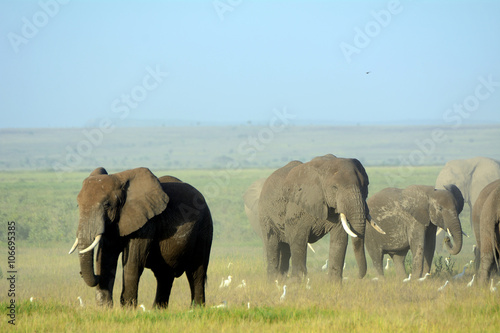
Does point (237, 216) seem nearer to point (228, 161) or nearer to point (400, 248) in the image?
point (400, 248)

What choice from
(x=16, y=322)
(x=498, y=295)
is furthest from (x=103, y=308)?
(x=498, y=295)

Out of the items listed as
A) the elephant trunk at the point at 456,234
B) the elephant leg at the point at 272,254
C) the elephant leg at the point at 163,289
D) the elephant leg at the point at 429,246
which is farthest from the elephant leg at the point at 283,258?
the elephant leg at the point at 163,289

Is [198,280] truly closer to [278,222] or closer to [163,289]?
[163,289]

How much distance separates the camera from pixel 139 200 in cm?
1061

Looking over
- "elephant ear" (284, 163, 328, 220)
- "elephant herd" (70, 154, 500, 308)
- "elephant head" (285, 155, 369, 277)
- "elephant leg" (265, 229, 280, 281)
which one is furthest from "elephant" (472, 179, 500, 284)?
"elephant leg" (265, 229, 280, 281)

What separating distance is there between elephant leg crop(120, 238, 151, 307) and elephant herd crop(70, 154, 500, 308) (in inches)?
0.5

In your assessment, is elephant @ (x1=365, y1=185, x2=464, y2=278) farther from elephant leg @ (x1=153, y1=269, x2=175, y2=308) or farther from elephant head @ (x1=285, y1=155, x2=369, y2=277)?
elephant leg @ (x1=153, y1=269, x2=175, y2=308)

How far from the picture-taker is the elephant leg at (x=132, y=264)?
10581 mm

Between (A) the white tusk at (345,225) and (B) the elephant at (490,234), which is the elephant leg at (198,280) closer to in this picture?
(A) the white tusk at (345,225)

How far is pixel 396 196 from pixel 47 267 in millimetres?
9173

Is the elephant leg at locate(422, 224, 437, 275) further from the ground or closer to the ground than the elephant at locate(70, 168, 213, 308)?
closer to the ground

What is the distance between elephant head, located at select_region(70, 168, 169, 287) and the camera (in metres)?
10.2

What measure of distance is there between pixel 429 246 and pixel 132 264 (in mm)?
8685

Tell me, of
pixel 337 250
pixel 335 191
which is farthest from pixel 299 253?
pixel 335 191
